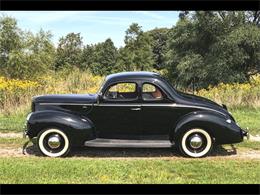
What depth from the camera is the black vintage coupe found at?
29.1 ft

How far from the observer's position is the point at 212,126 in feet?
29.0

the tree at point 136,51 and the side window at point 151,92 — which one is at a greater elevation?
the tree at point 136,51

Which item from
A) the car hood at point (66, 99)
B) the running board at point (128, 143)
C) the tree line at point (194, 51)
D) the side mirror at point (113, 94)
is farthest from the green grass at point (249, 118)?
the tree line at point (194, 51)

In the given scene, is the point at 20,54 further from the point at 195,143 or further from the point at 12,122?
the point at 195,143

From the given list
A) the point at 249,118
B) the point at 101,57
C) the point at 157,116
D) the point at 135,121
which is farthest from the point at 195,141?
the point at 101,57

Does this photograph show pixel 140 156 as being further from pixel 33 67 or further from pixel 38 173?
pixel 33 67

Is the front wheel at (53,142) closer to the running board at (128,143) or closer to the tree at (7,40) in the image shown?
the running board at (128,143)

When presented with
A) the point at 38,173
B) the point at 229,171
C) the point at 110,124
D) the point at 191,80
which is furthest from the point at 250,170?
the point at 191,80

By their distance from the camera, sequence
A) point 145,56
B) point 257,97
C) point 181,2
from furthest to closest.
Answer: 1. point 145,56
2. point 257,97
3. point 181,2

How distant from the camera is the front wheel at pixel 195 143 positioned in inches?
348

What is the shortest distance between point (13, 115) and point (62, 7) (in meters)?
7.11

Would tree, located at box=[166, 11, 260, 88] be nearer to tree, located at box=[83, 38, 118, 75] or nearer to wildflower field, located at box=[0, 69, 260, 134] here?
tree, located at box=[83, 38, 118, 75]

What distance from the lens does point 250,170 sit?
25.6 ft

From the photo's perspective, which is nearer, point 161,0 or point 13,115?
point 161,0
